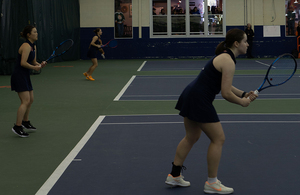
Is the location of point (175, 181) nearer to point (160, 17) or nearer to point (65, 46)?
point (65, 46)

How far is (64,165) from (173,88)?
24.9ft

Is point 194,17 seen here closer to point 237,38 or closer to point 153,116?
point 153,116

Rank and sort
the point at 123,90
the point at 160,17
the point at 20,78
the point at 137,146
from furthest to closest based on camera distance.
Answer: the point at 160,17
the point at 123,90
the point at 20,78
the point at 137,146

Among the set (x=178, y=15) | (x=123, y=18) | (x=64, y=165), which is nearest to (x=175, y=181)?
(x=64, y=165)

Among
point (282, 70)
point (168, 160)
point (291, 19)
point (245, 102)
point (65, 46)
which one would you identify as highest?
point (291, 19)

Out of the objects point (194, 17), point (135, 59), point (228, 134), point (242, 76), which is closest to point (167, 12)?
point (194, 17)

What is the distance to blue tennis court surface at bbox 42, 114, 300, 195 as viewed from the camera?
14.1 feet

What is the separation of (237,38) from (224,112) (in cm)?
470

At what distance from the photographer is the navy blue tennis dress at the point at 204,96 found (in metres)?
3.98

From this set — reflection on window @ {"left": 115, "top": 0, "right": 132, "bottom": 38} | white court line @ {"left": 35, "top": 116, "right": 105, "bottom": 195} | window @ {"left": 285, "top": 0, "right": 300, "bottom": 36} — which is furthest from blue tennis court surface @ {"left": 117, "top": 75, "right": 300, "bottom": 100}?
window @ {"left": 285, "top": 0, "right": 300, "bottom": 36}

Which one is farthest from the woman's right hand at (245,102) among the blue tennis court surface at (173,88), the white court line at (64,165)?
the blue tennis court surface at (173,88)

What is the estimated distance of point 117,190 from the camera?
4.21m

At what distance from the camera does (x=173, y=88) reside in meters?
12.4

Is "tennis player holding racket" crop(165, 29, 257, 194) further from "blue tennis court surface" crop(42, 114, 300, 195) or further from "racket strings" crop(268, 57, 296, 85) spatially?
"racket strings" crop(268, 57, 296, 85)
